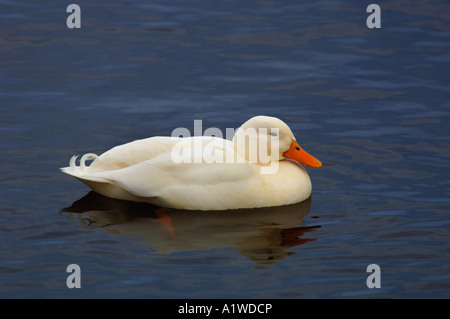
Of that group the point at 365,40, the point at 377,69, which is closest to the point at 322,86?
the point at 377,69

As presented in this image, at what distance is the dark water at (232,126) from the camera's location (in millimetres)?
8609

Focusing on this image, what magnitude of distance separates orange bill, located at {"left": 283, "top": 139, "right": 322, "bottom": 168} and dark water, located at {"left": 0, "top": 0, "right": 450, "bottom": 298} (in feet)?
1.19

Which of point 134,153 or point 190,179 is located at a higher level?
point 134,153

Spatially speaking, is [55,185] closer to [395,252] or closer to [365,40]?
[395,252]

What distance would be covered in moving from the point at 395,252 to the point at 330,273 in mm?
880

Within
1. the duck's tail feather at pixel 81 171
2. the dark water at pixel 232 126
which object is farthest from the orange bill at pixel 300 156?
the duck's tail feather at pixel 81 171

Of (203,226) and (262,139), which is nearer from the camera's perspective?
(203,226)

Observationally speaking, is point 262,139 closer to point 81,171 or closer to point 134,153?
point 134,153

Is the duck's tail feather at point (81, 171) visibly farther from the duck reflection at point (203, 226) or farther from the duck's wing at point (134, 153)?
the duck reflection at point (203, 226)

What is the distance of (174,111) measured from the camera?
12.6m

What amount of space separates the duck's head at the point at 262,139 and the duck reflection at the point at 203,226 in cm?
62

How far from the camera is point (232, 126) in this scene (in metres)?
12.1

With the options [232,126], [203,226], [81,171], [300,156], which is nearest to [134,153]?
[81,171]

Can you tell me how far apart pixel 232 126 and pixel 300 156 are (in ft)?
6.16
